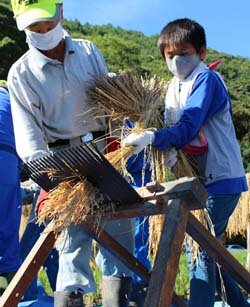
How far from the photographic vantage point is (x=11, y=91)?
2842 millimetres

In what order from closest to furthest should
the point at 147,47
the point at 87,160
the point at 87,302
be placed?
1. the point at 87,160
2. the point at 87,302
3. the point at 147,47

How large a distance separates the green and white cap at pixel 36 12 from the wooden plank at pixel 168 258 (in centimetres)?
96

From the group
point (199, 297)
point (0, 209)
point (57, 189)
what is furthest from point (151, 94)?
point (0, 209)

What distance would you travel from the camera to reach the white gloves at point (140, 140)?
2.53 metres

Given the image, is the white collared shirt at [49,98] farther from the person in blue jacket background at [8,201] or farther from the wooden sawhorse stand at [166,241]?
the person in blue jacket background at [8,201]

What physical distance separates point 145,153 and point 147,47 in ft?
146

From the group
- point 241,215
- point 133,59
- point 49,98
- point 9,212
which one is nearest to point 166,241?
point 49,98

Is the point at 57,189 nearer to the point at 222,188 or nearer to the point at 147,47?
the point at 222,188

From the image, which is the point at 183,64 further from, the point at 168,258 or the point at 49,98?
the point at 168,258

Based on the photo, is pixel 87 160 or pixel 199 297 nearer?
pixel 87 160

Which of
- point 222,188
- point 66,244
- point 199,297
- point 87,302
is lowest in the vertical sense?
point 87,302

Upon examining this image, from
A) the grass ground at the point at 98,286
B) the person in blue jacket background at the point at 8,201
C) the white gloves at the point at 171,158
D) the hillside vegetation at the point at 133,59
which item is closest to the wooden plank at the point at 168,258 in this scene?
the white gloves at the point at 171,158

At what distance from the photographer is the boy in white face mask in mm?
2834

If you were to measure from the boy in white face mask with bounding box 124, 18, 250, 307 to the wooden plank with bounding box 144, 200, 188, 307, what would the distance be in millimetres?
449
